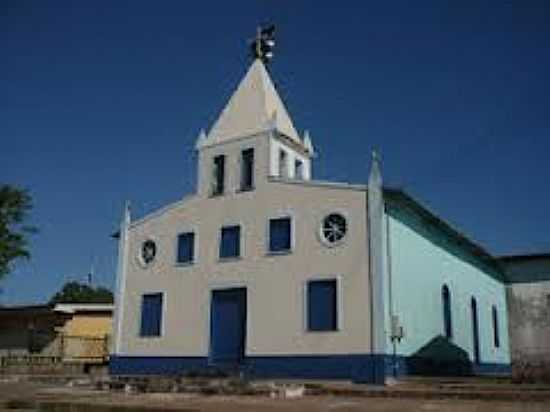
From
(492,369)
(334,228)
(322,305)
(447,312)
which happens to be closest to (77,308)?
(322,305)

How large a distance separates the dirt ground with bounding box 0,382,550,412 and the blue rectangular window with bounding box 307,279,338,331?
17.3 feet

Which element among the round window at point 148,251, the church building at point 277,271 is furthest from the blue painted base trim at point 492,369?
the round window at point 148,251

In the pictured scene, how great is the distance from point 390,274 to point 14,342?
20953mm

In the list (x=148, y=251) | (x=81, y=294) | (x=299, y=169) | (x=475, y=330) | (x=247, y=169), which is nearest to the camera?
(x=247, y=169)

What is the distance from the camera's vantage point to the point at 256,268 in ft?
75.3

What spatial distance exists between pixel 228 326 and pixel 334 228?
5.18 meters

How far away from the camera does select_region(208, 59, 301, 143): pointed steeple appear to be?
2503 cm

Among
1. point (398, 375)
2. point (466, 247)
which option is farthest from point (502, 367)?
point (398, 375)

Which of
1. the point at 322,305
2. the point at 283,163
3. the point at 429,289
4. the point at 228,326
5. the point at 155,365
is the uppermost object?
the point at 283,163

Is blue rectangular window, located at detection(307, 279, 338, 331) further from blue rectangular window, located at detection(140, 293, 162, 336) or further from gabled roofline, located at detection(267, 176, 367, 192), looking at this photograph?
blue rectangular window, located at detection(140, 293, 162, 336)

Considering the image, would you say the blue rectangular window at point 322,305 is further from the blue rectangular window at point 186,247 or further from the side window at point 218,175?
the side window at point 218,175


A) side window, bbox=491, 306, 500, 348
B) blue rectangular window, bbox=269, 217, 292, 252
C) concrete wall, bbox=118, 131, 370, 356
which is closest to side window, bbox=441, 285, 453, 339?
concrete wall, bbox=118, 131, 370, 356

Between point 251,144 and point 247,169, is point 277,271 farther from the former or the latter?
point 251,144

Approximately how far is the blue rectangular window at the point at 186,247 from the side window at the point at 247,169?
276 cm
